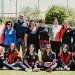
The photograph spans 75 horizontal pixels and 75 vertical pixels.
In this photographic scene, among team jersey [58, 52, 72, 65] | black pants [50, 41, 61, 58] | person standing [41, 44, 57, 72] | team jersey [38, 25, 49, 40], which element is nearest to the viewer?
person standing [41, 44, 57, 72]

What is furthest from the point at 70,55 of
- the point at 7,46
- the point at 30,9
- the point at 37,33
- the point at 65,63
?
the point at 30,9

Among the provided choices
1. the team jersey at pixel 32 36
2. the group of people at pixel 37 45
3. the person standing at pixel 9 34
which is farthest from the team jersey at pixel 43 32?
the person standing at pixel 9 34

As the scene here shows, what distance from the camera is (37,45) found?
13.3 meters

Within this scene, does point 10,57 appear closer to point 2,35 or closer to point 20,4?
point 2,35

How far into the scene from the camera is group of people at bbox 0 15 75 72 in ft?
41.5

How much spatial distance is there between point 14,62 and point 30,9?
95.4 feet

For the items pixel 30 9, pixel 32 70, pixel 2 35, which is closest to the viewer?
pixel 32 70

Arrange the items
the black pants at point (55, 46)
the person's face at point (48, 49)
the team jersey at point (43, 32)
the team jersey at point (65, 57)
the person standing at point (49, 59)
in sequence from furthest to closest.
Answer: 1. the black pants at point (55, 46)
2. the team jersey at point (43, 32)
3. the team jersey at point (65, 57)
4. the person standing at point (49, 59)
5. the person's face at point (48, 49)

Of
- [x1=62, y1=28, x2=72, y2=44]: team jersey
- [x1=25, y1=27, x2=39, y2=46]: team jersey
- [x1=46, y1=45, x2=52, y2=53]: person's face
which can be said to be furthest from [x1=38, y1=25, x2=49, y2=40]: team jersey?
[x1=46, y1=45, x2=52, y2=53]: person's face

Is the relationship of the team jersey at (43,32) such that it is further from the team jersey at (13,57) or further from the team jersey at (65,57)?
the team jersey at (13,57)

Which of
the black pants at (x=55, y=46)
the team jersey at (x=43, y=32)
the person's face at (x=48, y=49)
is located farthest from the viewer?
the black pants at (x=55, y=46)

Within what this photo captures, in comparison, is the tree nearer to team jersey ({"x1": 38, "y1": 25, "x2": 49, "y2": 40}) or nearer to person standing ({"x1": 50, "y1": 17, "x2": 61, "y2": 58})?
person standing ({"x1": 50, "y1": 17, "x2": 61, "y2": 58})

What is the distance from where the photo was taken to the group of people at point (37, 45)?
498 inches

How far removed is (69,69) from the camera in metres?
12.8
